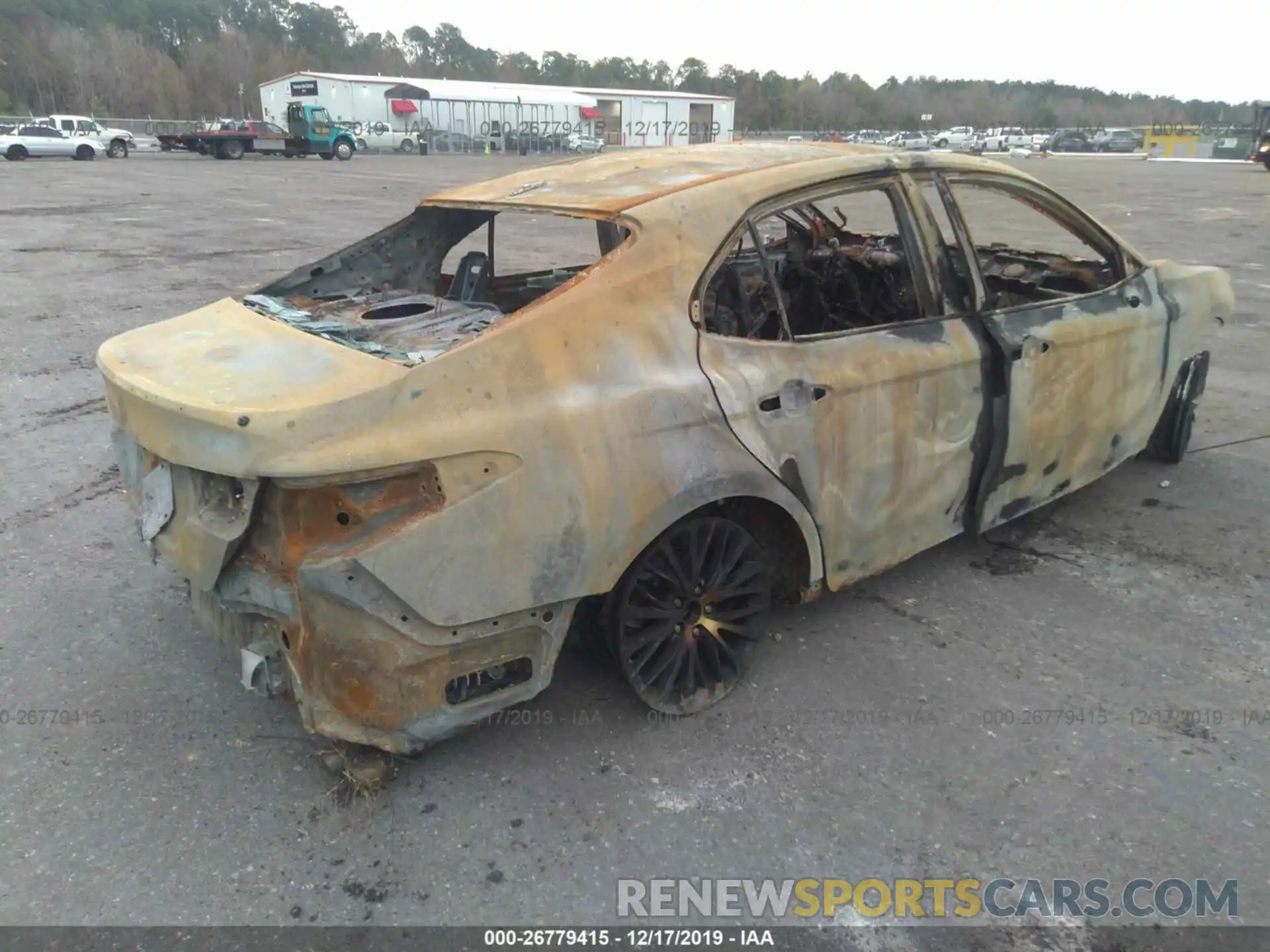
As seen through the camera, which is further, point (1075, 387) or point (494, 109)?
point (494, 109)

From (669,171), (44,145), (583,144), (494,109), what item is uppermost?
(494,109)

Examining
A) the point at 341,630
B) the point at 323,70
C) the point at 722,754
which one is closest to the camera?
the point at 341,630

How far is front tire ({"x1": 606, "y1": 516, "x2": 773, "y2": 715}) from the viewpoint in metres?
2.73

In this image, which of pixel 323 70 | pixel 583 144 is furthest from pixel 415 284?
pixel 323 70

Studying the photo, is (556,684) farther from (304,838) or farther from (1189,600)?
(1189,600)

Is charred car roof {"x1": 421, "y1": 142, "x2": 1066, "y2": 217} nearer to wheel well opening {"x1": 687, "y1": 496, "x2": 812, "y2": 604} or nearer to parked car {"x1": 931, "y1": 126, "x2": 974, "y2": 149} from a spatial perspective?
wheel well opening {"x1": 687, "y1": 496, "x2": 812, "y2": 604}

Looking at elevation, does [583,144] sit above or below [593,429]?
above

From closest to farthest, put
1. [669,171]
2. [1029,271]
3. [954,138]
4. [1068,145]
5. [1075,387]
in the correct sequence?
1. [669,171]
2. [1075,387]
3. [1029,271]
4. [1068,145]
5. [954,138]

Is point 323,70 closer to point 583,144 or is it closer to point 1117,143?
point 583,144

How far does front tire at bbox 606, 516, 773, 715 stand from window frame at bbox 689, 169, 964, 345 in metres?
0.65

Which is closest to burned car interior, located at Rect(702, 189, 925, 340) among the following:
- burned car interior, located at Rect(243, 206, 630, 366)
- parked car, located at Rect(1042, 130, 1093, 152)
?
burned car interior, located at Rect(243, 206, 630, 366)

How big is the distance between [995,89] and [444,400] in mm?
150713

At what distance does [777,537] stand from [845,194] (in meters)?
1.23

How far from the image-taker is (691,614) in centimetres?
286
